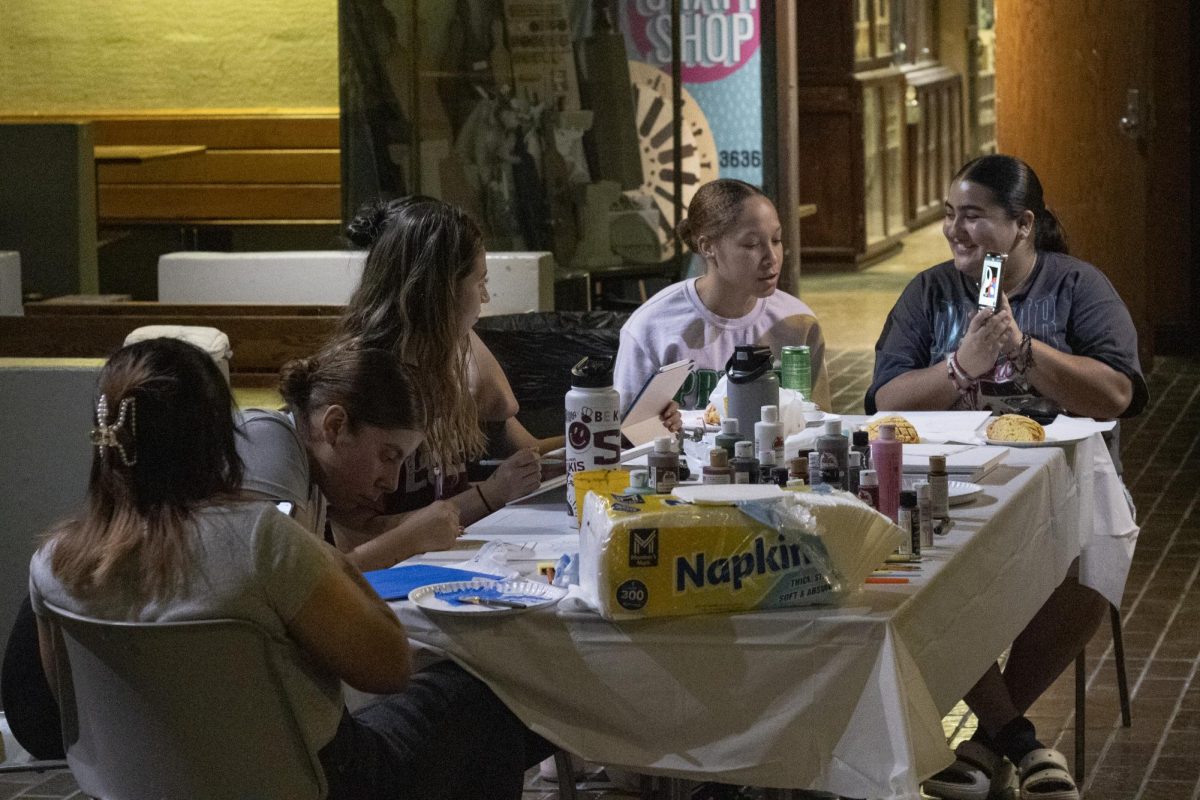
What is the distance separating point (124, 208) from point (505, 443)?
774 centimetres

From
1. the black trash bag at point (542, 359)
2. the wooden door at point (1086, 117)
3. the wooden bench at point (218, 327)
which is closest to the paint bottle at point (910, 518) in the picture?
the black trash bag at point (542, 359)

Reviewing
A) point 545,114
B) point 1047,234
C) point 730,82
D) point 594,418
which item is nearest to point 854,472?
point 594,418

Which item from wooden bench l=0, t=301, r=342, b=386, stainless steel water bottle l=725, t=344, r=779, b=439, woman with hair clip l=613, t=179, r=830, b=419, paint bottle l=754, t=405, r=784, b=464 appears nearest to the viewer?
paint bottle l=754, t=405, r=784, b=464

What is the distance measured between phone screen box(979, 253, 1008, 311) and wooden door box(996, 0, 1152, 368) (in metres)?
4.95

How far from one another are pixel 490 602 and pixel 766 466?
696 millimetres

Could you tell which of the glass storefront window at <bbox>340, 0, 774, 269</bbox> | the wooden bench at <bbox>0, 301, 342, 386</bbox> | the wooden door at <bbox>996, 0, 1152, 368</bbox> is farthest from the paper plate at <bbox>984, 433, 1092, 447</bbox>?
the wooden door at <bbox>996, 0, 1152, 368</bbox>

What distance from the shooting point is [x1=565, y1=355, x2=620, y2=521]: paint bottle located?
3.18m

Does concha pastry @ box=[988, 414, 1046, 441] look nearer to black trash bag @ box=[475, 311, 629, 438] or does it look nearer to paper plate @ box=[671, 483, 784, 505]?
paper plate @ box=[671, 483, 784, 505]

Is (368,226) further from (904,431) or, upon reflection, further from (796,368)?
(904,431)

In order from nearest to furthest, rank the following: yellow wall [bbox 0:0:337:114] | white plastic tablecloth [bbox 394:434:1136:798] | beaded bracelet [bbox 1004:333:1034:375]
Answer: white plastic tablecloth [bbox 394:434:1136:798] < beaded bracelet [bbox 1004:333:1034:375] < yellow wall [bbox 0:0:337:114]

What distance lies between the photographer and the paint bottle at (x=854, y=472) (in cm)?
312

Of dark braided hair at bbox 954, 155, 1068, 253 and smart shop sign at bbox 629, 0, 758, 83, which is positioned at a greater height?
smart shop sign at bbox 629, 0, 758, 83

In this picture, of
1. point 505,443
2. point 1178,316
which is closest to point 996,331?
point 505,443

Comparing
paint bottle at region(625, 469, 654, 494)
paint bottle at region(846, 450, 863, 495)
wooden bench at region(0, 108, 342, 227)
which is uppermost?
wooden bench at region(0, 108, 342, 227)
